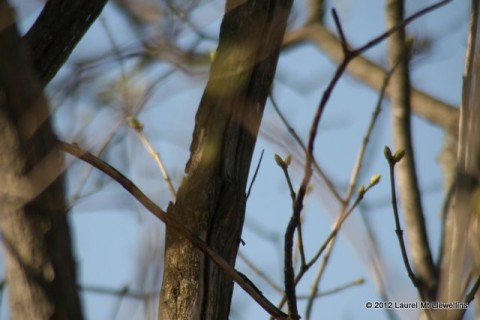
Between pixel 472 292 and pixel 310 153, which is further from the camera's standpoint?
pixel 472 292

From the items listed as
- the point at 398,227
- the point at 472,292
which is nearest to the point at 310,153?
the point at 398,227

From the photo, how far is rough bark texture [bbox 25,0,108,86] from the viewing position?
5.22ft

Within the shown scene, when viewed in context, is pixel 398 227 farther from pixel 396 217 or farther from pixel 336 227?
pixel 336 227

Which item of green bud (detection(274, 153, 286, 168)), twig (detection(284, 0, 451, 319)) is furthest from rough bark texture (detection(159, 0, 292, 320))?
twig (detection(284, 0, 451, 319))

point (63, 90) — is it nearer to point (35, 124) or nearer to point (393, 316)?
point (35, 124)

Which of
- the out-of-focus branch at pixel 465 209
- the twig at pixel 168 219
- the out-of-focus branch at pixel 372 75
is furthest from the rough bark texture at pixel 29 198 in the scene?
the out-of-focus branch at pixel 372 75

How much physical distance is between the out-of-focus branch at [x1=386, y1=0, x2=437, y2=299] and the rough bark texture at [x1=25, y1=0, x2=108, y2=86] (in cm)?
97

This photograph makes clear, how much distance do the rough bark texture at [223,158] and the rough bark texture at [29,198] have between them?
1.73 feet

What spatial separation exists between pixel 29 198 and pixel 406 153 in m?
1.64

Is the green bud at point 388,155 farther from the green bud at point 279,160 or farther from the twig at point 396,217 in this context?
the green bud at point 279,160

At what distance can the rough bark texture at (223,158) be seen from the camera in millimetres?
1473

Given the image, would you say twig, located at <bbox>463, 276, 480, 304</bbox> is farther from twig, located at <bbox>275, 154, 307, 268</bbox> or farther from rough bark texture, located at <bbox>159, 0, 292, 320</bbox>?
rough bark texture, located at <bbox>159, 0, 292, 320</bbox>

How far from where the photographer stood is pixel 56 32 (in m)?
1.62

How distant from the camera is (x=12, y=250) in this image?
0.97 meters
